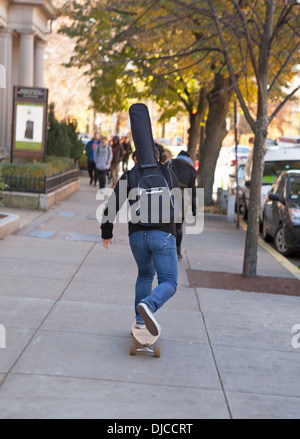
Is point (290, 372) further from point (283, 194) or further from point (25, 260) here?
point (283, 194)

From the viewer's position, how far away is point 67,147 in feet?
79.9

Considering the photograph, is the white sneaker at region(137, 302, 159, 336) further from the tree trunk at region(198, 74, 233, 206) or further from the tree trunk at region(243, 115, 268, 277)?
the tree trunk at region(198, 74, 233, 206)

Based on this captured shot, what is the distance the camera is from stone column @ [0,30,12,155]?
83.7ft

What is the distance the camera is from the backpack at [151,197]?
570cm

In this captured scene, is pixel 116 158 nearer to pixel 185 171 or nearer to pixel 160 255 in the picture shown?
pixel 185 171

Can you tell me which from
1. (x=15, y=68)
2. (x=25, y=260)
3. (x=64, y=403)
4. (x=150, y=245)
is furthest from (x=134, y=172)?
(x=15, y=68)

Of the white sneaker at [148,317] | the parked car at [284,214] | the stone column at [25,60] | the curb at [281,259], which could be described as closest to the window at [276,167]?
the curb at [281,259]

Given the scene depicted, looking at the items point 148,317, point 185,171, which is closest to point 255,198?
point 185,171

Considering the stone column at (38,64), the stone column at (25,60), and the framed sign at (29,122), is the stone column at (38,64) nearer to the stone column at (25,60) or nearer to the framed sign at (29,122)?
the stone column at (25,60)

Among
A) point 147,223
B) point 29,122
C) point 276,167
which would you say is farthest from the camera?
point 276,167

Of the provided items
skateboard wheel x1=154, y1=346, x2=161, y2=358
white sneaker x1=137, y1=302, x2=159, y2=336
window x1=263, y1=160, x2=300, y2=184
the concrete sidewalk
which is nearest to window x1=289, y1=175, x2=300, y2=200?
the concrete sidewalk

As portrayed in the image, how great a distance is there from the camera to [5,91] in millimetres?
25984

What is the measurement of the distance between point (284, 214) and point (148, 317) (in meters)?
8.60
